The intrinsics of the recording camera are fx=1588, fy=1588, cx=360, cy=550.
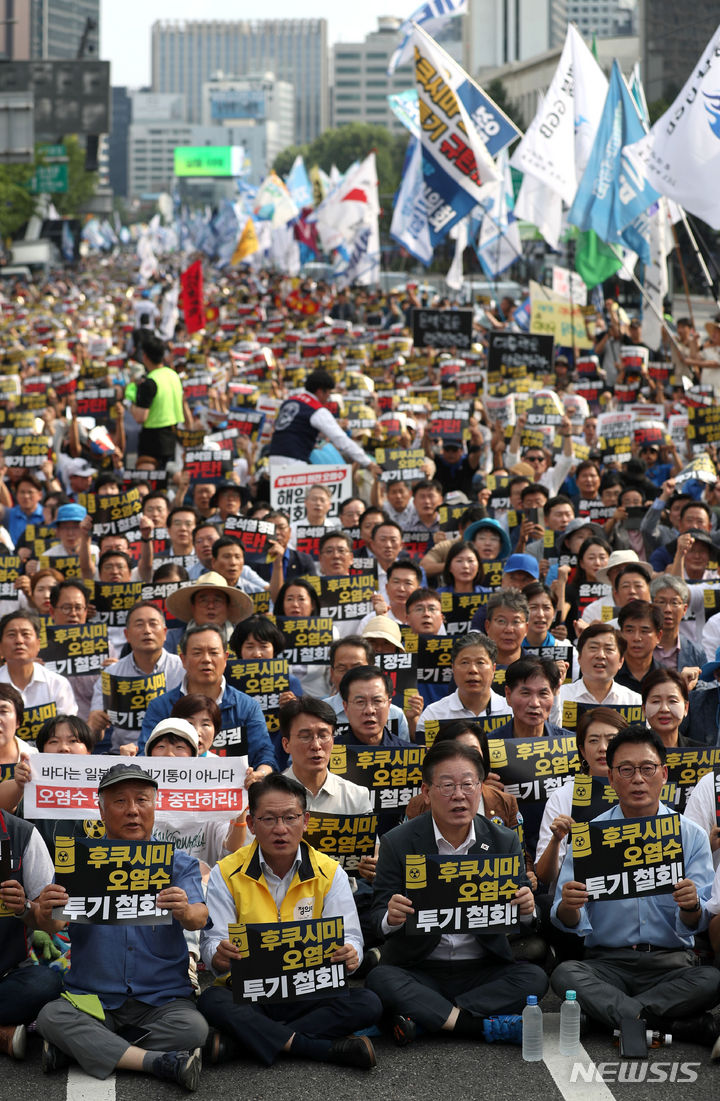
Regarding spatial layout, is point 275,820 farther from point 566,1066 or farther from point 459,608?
point 459,608

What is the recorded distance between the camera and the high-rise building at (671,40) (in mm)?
51781

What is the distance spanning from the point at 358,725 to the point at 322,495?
205 inches

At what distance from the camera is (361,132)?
507 ft

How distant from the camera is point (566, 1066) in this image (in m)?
5.98

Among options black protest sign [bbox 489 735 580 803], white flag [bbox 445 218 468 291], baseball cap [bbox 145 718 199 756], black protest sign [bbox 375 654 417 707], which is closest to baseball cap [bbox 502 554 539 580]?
black protest sign [bbox 375 654 417 707]

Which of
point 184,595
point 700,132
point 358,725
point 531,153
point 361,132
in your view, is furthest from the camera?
point 361,132

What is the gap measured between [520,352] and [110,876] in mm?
14408

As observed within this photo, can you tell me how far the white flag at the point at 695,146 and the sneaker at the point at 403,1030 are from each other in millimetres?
8851

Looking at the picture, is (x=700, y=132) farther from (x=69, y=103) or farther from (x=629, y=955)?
(x=69, y=103)

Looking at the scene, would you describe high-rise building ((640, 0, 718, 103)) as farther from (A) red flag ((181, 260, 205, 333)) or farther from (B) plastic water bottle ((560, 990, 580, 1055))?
(B) plastic water bottle ((560, 990, 580, 1055))

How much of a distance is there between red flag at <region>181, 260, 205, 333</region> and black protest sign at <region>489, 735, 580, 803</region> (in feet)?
71.2

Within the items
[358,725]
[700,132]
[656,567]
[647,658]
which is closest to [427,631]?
[647,658]

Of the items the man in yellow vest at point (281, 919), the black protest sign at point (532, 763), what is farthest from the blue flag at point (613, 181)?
the man in yellow vest at point (281, 919)

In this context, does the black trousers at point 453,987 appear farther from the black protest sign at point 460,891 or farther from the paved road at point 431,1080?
the black protest sign at point 460,891
